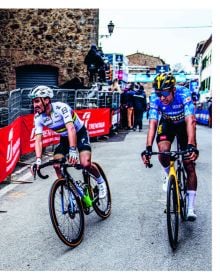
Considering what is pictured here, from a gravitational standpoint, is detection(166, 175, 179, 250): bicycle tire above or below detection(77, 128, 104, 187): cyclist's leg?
below

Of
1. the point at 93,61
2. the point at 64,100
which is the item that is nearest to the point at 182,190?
the point at 64,100

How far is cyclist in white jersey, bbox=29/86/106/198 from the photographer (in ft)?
16.1

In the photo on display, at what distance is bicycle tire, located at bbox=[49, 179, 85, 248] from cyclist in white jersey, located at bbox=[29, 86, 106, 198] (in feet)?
0.90

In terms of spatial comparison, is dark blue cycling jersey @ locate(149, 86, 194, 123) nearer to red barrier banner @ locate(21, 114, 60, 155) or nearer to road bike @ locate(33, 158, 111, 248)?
road bike @ locate(33, 158, 111, 248)

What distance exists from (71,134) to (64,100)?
754 cm

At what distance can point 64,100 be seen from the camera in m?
12.4

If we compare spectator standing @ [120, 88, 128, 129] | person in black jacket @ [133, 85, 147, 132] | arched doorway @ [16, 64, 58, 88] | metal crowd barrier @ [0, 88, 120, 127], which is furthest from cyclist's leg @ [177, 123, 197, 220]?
spectator standing @ [120, 88, 128, 129]

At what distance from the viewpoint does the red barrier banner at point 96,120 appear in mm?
12747

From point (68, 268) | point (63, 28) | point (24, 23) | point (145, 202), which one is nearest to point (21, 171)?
point (145, 202)

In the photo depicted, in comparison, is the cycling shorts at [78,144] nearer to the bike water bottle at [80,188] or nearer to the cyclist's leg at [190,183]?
the bike water bottle at [80,188]

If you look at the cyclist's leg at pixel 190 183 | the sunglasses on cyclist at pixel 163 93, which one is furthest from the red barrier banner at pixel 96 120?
the sunglasses on cyclist at pixel 163 93

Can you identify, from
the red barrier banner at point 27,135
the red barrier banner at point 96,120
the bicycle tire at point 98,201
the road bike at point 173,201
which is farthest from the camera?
the red barrier banner at point 96,120

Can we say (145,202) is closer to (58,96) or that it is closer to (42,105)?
(42,105)
